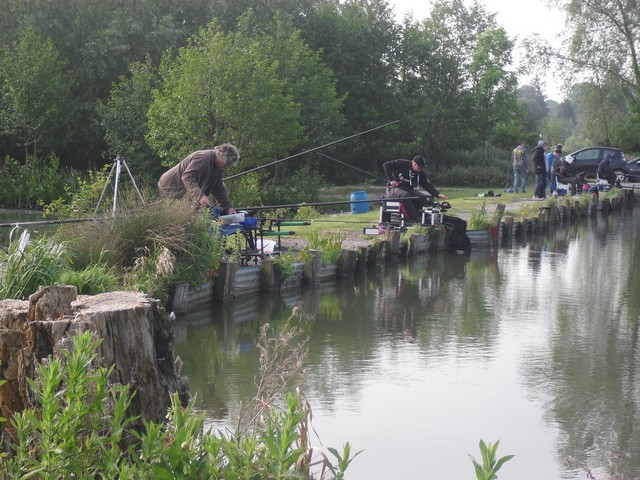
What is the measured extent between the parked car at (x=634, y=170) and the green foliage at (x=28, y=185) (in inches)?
891

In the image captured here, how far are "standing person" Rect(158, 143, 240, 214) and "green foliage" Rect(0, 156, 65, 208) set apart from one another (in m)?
21.7

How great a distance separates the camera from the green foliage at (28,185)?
34.3 meters

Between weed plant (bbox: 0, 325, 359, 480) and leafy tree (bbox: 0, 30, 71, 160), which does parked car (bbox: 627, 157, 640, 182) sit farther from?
weed plant (bbox: 0, 325, 359, 480)

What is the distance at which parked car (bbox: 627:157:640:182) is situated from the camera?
42.7 metres

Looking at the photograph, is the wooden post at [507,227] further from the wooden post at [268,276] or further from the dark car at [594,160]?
the dark car at [594,160]

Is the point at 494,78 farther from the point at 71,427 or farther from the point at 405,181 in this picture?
the point at 71,427

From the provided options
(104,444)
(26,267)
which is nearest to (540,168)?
(26,267)

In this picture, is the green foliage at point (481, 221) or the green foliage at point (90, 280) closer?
the green foliage at point (90, 280)

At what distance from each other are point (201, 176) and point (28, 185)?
901 inches

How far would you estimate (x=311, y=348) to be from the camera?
11086 millimetres

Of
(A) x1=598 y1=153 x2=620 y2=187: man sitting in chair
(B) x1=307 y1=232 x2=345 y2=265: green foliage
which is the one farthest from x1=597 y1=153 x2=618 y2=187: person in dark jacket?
(B) x1=307 y1=232 x2=345 y2=265: green foliage

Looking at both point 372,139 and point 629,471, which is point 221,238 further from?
point 372,139

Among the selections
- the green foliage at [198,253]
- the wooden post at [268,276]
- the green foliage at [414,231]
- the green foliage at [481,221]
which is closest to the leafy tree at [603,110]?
the green foliage at [481,221]

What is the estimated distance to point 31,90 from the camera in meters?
37.0
